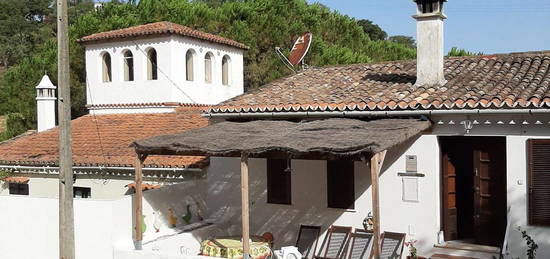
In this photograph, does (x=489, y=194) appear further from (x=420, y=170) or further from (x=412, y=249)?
(x=412, y=249)

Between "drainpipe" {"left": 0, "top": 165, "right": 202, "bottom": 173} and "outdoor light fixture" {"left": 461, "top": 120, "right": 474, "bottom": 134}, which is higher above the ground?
"outdoor light fixture" {"left": 461, "top": 120, "right": 474, "bottom": 134}

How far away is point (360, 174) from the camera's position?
12.1 m

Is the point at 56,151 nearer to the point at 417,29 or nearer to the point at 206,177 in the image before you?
the point at 206,177

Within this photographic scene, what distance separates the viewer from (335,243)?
1161 centimetres

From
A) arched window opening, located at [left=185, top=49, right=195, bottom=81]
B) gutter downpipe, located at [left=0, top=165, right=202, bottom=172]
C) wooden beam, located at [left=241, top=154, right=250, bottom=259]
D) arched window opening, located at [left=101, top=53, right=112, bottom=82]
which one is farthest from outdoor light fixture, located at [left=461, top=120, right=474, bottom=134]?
arched window opening, located at [left=101, top=53, right=112, bottom=82]

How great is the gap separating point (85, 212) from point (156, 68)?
10063 mm

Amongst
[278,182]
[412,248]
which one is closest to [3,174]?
[278,182]

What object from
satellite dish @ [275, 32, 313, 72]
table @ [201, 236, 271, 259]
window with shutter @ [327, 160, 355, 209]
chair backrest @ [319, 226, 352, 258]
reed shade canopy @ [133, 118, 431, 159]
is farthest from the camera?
satellite dish @ [275, 32, 313, 72]

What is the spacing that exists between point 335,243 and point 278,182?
2.14 meters

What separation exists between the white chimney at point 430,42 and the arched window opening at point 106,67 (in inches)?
524

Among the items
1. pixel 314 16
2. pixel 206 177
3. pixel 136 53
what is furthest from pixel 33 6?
pixel 206 177

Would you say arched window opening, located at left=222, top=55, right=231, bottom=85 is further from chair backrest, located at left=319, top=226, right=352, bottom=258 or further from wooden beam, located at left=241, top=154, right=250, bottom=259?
wooden beam, located at left=241, top=154, right=250, bottom=259

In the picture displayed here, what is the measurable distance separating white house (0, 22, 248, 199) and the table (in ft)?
10.3

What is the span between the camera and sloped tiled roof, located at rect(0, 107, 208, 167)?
15.3m
